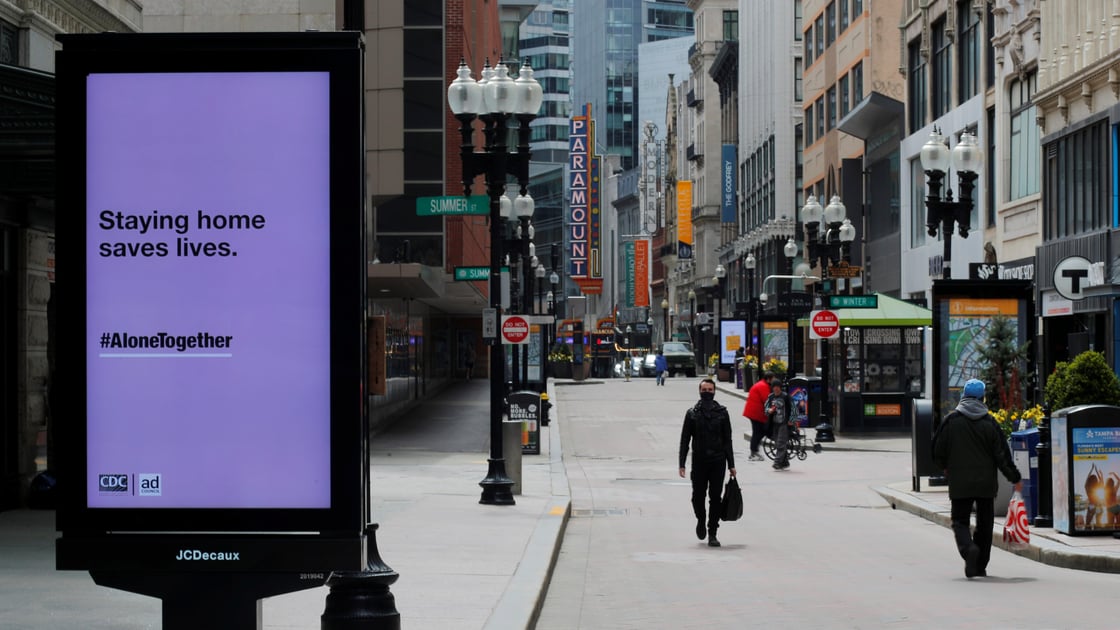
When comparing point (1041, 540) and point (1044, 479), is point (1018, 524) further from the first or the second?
point (1044, 479)

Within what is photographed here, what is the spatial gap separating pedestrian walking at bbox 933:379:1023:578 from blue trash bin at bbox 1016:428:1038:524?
253 cm

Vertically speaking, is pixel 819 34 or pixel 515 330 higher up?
pixel 819 34

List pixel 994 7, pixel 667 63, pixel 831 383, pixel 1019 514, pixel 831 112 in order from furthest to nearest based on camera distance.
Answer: pixel 667 63 < pixel 831 112 < pixel 994 7 < pixel 831 383 < pixel 1019 514

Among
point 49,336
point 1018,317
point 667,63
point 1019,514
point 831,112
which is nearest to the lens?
point 1019,514

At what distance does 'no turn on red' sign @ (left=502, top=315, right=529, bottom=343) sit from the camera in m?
31.0

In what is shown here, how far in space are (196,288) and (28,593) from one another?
6.24 metres

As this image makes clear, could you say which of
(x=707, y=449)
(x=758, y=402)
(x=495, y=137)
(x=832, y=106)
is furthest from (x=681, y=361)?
(x=707, y=449)

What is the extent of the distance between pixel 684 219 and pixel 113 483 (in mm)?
121529

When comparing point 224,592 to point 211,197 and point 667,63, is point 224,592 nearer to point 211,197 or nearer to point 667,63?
point 211,197

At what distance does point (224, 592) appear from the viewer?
580 cm

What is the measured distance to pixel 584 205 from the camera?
14450 centimetres

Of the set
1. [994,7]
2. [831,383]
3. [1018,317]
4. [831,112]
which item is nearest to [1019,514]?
[1018,317]

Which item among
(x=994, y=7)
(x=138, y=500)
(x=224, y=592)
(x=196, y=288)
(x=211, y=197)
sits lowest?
(x=224, y=592)

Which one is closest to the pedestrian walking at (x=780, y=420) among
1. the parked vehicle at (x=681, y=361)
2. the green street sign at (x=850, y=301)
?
the green street sign at (x=850, y=301)
